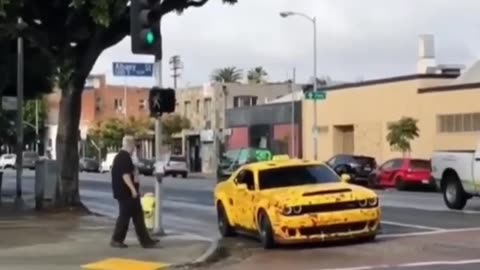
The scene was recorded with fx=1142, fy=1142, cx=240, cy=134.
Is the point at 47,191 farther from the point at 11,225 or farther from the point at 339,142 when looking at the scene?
the point at 339,142

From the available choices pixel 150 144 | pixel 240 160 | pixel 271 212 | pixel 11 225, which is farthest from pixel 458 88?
pixel 150 144

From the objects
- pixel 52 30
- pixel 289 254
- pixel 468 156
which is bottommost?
pixel 289 254

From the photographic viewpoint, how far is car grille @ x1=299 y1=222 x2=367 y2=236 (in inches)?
733

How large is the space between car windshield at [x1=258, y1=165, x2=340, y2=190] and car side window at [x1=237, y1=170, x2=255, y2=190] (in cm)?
19

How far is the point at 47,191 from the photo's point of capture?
31141 mm

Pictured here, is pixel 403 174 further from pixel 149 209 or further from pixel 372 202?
pixel 372 202

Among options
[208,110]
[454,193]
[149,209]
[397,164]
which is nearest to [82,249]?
[149,209]

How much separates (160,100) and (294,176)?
2.86m

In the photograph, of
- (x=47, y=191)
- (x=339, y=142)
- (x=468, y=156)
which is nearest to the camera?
(x=468, y=156)

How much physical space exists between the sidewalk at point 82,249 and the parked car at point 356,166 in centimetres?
2871

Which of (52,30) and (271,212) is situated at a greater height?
(52,30)

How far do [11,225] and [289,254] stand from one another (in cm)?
889

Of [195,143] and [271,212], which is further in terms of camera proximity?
[195,143]

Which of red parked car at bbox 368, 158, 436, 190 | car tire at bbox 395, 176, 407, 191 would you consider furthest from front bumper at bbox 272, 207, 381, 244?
car tire at bbox 395, 176, 407, 191
